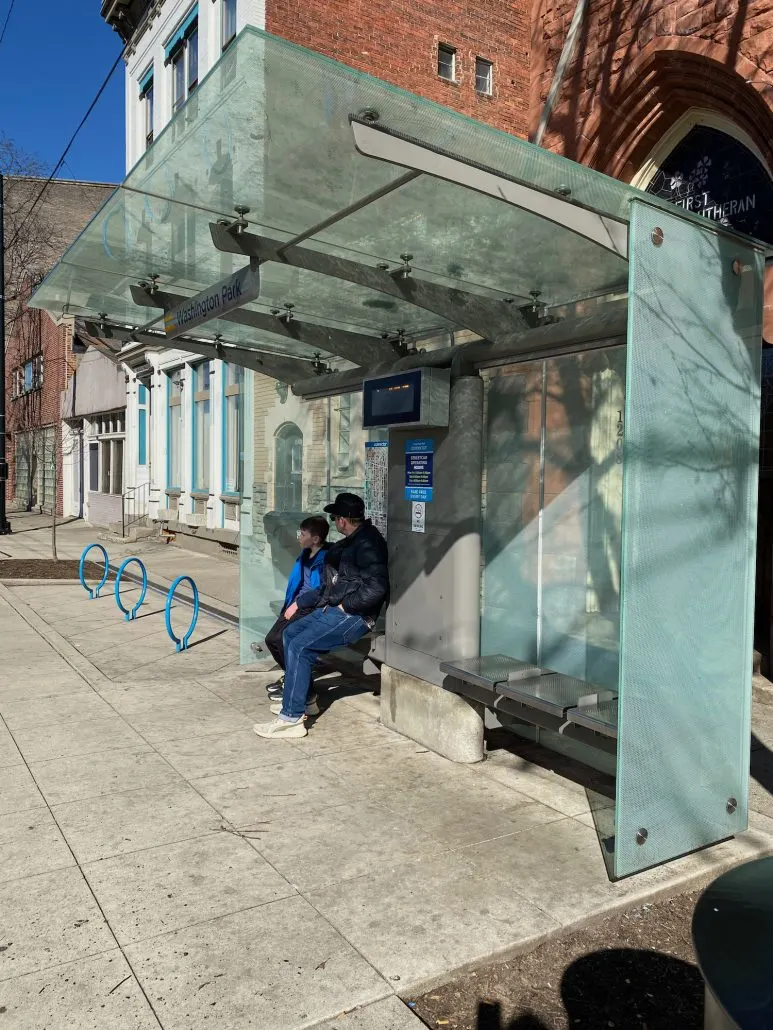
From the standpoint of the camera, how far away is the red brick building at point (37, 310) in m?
30.5

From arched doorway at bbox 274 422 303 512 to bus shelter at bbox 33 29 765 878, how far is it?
3.24ft

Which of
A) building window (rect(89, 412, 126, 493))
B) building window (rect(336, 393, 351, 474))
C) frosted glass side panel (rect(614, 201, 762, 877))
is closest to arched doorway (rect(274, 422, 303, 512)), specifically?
building window (rect(336, 393, 351, 474))

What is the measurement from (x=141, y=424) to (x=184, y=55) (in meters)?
9.15

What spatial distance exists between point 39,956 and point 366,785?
2031 millimetres

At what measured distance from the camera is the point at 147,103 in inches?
790

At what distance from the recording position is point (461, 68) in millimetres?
14109

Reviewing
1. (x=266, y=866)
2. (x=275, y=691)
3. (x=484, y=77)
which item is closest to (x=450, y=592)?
(x=275, y=691)

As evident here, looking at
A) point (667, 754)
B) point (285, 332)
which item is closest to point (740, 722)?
point (667, 754)

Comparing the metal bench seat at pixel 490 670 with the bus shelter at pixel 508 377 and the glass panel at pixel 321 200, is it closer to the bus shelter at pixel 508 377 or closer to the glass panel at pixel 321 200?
the bus shelter at pixel 508 377

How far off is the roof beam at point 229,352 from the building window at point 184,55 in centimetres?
1106

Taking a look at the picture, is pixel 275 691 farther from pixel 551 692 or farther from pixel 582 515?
pixel 582 515

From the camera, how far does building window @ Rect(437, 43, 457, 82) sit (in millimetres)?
14102

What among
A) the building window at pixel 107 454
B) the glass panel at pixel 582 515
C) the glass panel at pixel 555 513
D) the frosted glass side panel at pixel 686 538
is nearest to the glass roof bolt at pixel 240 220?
the glass panel at pixel 555 513

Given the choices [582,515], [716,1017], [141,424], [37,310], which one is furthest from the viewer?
[37,310]
